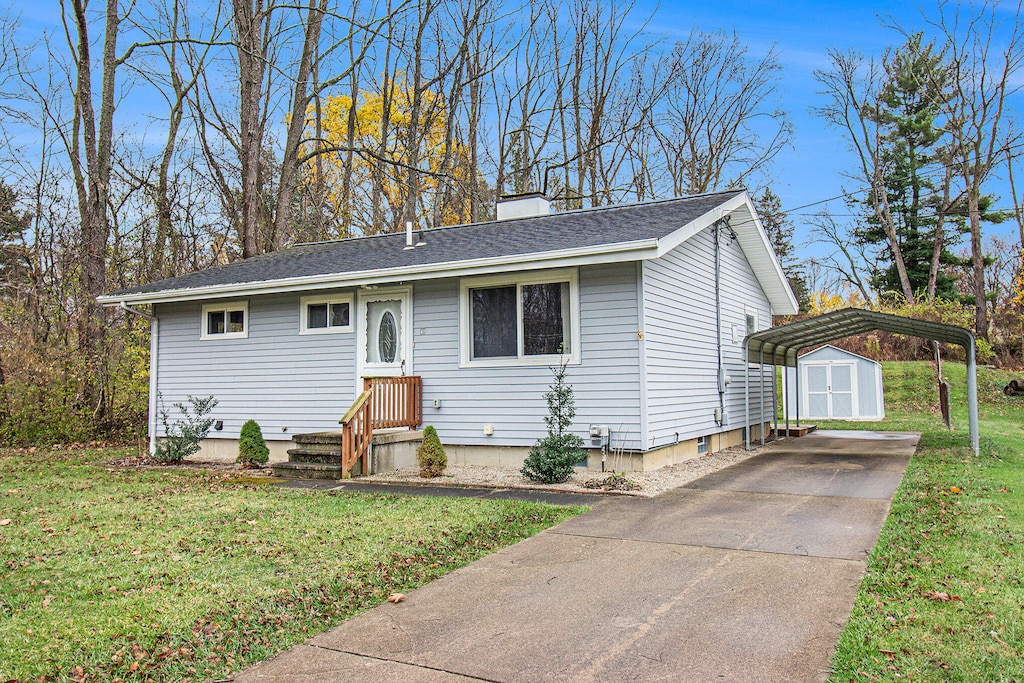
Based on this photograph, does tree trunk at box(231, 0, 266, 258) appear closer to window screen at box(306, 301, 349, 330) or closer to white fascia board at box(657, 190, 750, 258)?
window screen at box(306, 301, 349, 330)

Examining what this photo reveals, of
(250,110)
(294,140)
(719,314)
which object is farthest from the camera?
(294,140)

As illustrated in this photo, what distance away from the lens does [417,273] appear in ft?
34.9

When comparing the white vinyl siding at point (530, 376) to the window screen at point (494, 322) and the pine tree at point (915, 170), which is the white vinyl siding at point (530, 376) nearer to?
the window screen at point (494, 322)

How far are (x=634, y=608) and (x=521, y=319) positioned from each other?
6340 mm

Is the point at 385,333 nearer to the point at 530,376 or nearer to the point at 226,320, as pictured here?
the point at 530,376

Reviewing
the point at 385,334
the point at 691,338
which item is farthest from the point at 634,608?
the point at 385,334

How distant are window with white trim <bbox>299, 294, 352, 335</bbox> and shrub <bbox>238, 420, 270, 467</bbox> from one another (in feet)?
5.76

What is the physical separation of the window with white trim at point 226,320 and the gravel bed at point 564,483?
4.29 metres

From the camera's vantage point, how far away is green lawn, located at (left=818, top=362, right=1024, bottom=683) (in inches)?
139

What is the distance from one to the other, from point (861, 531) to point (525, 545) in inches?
112

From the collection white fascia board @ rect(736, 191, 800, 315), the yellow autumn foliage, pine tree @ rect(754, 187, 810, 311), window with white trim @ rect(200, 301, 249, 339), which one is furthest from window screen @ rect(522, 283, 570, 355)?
pine tree @ rect(754, 187, 810, 311)

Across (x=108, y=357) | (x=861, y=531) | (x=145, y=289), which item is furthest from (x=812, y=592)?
(x=108, y=357)

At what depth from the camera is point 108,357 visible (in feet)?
50.4

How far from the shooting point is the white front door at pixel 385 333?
37.3 ft
